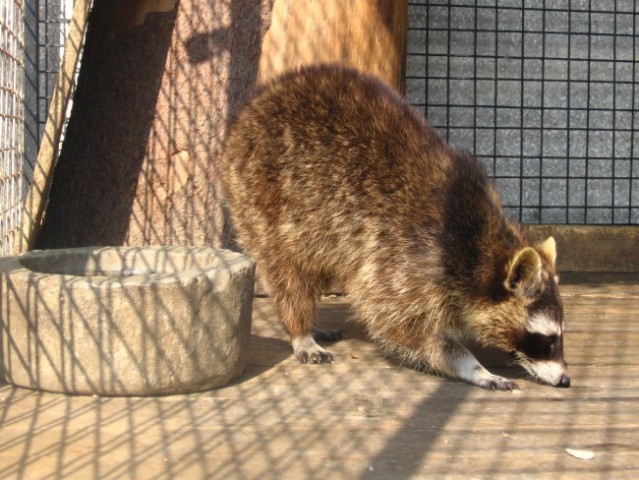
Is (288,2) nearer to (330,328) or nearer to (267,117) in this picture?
(267,117)

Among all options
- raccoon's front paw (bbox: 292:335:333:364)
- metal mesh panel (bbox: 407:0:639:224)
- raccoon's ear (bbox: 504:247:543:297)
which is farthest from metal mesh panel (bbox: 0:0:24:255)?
metal mesh panel (bbox: 407:0:639:224)

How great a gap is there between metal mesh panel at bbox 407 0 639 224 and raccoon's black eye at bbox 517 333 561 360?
131 inches

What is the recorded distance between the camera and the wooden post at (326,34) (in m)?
5.18

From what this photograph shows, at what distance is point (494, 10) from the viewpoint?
7.54m

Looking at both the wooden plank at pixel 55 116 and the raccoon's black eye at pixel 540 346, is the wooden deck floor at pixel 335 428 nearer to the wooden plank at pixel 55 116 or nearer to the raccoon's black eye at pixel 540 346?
the raccoon's black eye at pixel 540 346

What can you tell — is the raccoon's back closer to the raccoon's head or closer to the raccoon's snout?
the raccoon's head

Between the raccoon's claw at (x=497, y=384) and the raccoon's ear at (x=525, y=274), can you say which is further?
the raccoon's ear at (x=525, y=274)

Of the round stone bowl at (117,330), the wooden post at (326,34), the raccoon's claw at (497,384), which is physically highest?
the wooden post at (326,34)

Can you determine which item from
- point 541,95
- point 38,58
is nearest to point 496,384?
point 38,58

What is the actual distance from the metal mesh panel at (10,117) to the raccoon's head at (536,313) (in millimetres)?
2364

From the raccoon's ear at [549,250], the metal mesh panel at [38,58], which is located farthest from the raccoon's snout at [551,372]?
the metal mesh panel at [38,58]

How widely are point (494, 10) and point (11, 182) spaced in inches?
155

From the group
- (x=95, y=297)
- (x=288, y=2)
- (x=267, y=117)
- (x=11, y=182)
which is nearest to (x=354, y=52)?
(x=288, y=2)

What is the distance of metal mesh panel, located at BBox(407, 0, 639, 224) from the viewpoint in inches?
293
